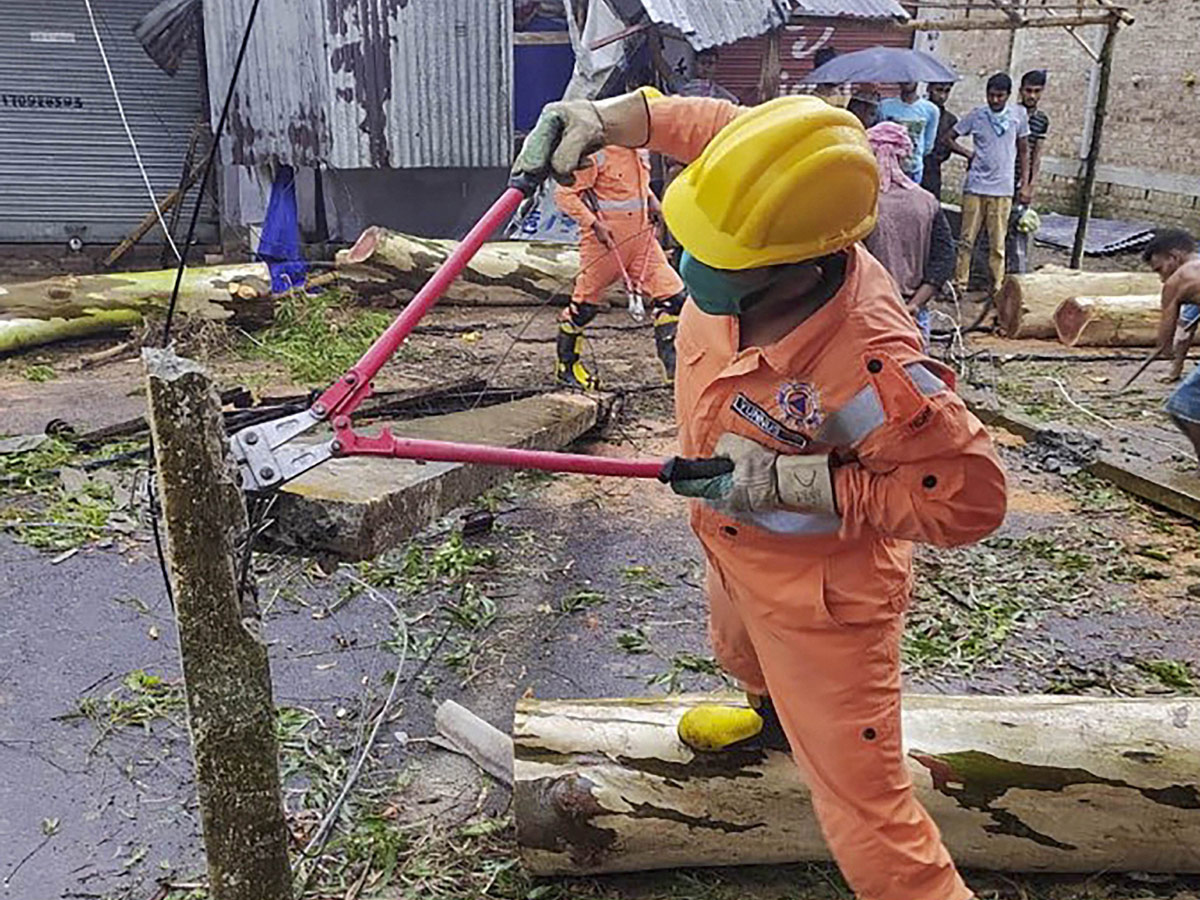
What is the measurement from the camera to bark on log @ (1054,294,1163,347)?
9.12 m

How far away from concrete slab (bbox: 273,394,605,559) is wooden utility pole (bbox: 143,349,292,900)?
1.74m

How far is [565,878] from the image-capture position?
2.79 m

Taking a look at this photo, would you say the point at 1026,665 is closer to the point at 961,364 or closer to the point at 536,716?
the point at 536,716

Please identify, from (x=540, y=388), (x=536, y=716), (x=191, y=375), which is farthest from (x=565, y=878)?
(x=540, y=388)

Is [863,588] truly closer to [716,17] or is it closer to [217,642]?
[217,642]

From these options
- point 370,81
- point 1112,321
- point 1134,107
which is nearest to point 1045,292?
point 1112,321

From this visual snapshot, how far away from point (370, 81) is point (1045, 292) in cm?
667

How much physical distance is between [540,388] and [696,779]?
4.27 metres

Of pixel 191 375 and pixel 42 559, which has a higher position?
pixel 191 375

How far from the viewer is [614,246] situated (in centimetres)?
668

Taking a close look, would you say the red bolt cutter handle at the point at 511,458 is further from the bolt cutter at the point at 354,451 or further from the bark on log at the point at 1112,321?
the bark on log at the point at 1112,321

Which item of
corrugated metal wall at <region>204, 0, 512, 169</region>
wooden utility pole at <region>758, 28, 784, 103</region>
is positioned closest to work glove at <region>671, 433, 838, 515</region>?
wooden utility pole at <region>758, 28, 784, 103</region>

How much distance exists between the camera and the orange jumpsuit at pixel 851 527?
2.05 m

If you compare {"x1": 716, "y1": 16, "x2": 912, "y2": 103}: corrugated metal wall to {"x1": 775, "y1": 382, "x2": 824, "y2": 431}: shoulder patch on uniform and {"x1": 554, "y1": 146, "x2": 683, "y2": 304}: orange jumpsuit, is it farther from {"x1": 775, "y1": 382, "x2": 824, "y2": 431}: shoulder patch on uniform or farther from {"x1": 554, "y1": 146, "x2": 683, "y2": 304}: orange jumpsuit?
{"x1": 775, "y1": 382, "x2": 824, "y2": 431}: shoulder patch on uniform
